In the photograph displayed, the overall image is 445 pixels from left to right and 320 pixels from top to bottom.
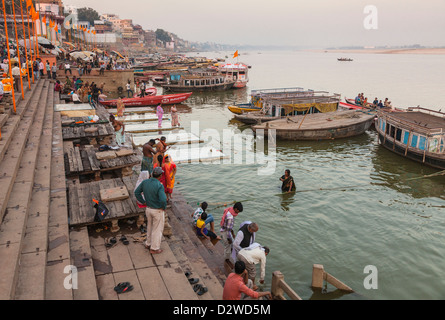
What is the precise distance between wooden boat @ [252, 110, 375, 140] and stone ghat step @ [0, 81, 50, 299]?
610 inches

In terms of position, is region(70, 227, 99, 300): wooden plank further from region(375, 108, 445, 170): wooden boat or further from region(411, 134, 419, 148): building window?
region(411, 134, 419, 148): building window

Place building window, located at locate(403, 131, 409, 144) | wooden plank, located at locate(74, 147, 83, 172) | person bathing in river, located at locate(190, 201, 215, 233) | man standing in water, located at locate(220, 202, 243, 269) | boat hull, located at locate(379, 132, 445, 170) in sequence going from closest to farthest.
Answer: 1. man standing in water, located at locate(220, 202, 243, 269)
2. person bathing in river, located at locate(190, 201, 215, 233)
3. wooden plank, located at locate(74, 147, 83, 172)
4. boat hull, located at locate(379, 132, 445, 170)
5. building window, located at locate(403, 131, 409, 144)

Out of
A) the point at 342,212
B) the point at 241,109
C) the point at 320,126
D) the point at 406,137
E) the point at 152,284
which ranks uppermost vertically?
the point at 241,109

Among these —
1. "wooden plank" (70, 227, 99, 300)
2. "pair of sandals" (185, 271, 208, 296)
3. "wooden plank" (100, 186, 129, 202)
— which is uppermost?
"wooden plank" (100, 186, 129, 202)

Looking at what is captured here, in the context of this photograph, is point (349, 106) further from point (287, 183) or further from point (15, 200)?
point (15, 200)

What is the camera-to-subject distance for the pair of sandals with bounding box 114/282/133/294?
601 cm

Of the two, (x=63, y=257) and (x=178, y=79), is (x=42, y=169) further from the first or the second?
(x=178, y=79)

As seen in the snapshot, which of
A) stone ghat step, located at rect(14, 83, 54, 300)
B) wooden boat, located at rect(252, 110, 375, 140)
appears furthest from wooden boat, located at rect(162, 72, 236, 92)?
stone ghat step, located at rect(14, 83, 54, 300)

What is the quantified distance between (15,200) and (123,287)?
3155 mm

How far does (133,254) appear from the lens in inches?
286

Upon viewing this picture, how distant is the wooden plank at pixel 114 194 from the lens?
8863 millimetres

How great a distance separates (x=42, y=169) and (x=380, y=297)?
9695 mm

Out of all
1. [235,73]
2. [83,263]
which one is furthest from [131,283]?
[235,73]

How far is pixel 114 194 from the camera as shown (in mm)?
9117
